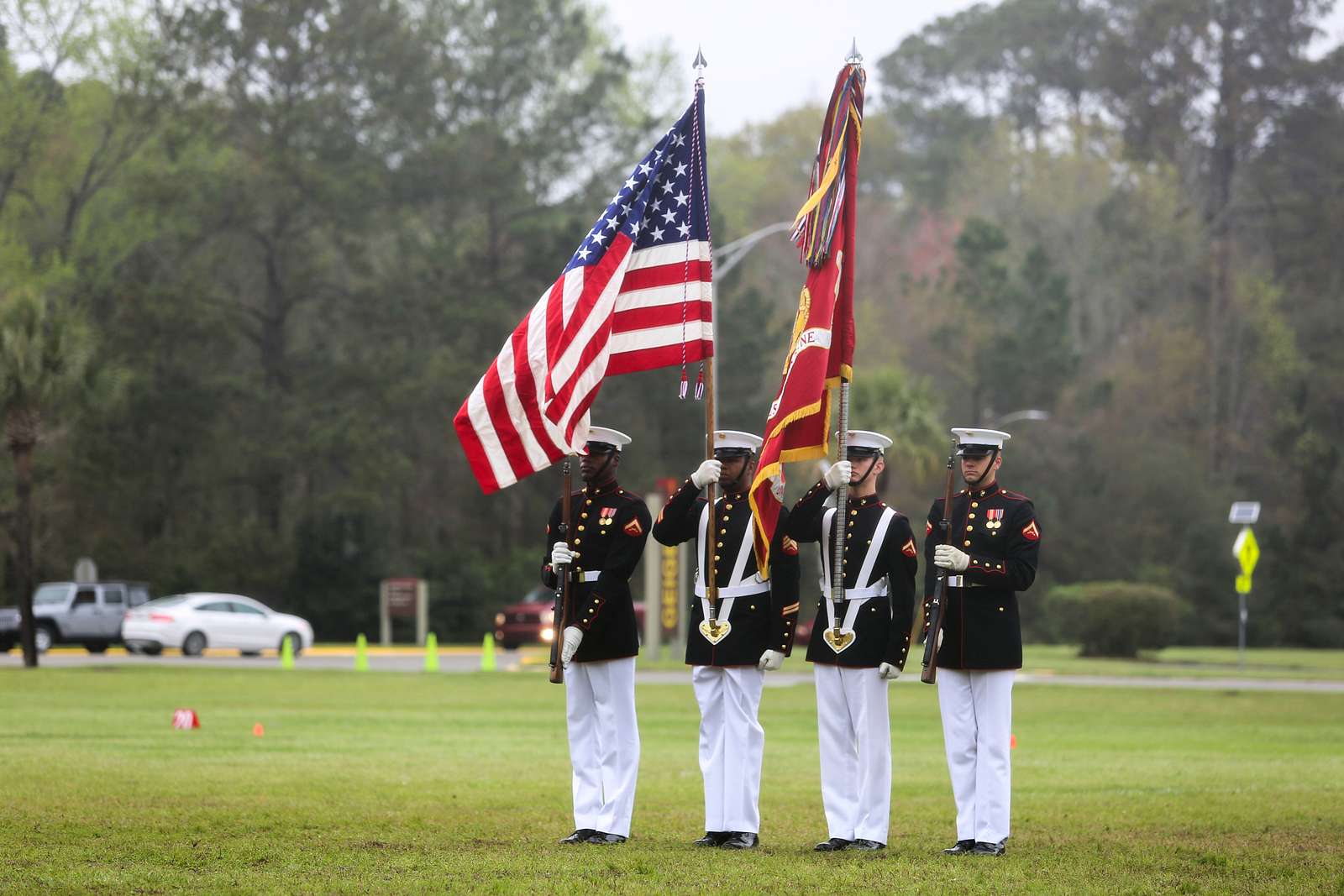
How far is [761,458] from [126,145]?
48.0m

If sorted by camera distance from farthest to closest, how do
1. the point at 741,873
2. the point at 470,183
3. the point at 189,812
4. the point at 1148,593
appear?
the point at 470,183, the point at 1148,593, the point at 189,812, the point at 741,873

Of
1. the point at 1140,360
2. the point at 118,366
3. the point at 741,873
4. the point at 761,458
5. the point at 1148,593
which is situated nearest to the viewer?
the point at 741,873

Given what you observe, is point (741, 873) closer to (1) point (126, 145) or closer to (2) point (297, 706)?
(2) point (297, 706)

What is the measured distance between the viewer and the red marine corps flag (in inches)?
396

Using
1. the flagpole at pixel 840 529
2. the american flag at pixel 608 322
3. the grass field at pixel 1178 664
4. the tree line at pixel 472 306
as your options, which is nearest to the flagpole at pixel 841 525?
the flagpole at pixel 840 529

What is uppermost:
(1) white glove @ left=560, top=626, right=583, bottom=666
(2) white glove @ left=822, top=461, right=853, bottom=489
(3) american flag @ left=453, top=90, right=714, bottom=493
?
(3) american flag @ left=453, top=90, right=714, bottom=493

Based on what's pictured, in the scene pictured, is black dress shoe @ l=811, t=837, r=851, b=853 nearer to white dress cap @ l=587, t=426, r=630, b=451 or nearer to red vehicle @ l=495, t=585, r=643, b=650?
white dress cap @ l=587, t=426, r=630, b=451

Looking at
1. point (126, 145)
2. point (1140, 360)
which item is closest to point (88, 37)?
point (126, 145)

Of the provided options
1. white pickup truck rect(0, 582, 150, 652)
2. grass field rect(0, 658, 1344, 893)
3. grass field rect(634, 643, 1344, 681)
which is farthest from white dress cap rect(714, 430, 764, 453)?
white pickup truck rect(0, 582, 150, 652)

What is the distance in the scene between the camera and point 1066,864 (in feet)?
31.3

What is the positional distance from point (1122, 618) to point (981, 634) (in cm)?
3243

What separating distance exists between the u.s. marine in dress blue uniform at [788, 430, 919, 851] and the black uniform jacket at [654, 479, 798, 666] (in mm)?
165

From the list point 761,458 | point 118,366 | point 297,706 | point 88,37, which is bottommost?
point 297,706

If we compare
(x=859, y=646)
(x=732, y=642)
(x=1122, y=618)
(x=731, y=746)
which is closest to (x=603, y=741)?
(x=731, y=746)
